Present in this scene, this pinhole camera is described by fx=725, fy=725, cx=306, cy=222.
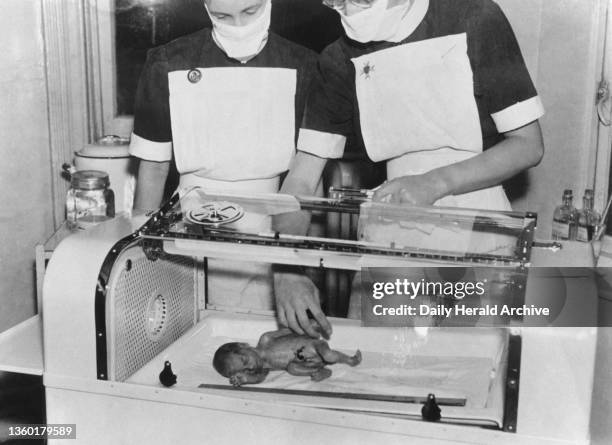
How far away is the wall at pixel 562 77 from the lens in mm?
1930

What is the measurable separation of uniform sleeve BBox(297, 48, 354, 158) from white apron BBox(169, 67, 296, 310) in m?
0.09

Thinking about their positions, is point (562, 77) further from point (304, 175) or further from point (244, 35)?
point (244, 35)

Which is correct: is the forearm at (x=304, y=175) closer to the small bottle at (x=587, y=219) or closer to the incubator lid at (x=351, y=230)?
the incubator lid at (x=351, y=230)

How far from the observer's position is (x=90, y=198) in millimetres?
2197

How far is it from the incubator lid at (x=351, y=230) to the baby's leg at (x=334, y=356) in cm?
27

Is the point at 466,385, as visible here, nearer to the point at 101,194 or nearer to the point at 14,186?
the point at 101,194

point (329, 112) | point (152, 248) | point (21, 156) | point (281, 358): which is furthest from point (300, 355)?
point (21, 156)

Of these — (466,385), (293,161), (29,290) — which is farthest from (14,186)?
(466,385)

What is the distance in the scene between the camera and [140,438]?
4.61ft

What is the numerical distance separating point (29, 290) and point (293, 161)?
110cm

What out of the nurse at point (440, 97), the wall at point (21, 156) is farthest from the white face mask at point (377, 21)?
the wall at point (21, 156)

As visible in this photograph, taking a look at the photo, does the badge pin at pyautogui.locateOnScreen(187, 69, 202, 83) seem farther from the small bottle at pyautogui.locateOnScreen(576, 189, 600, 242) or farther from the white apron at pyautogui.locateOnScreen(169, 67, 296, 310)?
the small bottle at pyautogui.locateOnScreen(576, 189, 600, 242)

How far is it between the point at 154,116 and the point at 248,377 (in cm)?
99

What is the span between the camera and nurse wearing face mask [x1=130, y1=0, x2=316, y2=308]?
2023mm
